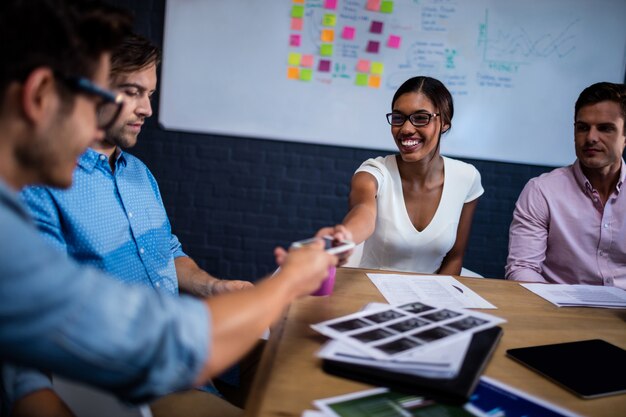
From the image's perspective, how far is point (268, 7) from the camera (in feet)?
9.27

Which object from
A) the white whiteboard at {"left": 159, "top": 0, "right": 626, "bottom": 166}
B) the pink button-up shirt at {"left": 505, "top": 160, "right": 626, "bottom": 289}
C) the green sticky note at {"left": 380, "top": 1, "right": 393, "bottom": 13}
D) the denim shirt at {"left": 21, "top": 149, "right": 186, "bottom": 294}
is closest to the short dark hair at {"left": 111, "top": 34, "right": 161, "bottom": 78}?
the denim shirt at {"left": 21, "top": 149, "right": 186, "bottom": 294}

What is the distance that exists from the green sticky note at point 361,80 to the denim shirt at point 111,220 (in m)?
1.81

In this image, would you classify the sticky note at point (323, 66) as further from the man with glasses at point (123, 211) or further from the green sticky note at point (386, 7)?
the man with glasses at point (123, 211)

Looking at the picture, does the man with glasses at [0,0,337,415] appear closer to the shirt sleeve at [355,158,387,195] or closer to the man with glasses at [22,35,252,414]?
the man with glasses at [22,35,252,414]

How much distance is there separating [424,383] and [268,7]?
261cm

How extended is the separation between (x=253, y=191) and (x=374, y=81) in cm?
102

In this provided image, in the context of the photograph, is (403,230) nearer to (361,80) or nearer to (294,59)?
(361,80)

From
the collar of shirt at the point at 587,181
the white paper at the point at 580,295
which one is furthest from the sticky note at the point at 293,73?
the white paper at the point at 580,295

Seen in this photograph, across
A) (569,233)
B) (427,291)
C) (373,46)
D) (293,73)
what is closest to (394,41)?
(373,46)

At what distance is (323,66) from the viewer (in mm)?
2879

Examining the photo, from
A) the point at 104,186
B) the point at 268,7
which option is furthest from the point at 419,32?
the point at 104,186

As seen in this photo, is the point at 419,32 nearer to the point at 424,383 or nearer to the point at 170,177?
the point at 170,177

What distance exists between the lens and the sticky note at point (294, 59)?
9.39ft

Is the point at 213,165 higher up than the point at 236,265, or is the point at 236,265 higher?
the point at 213,165
